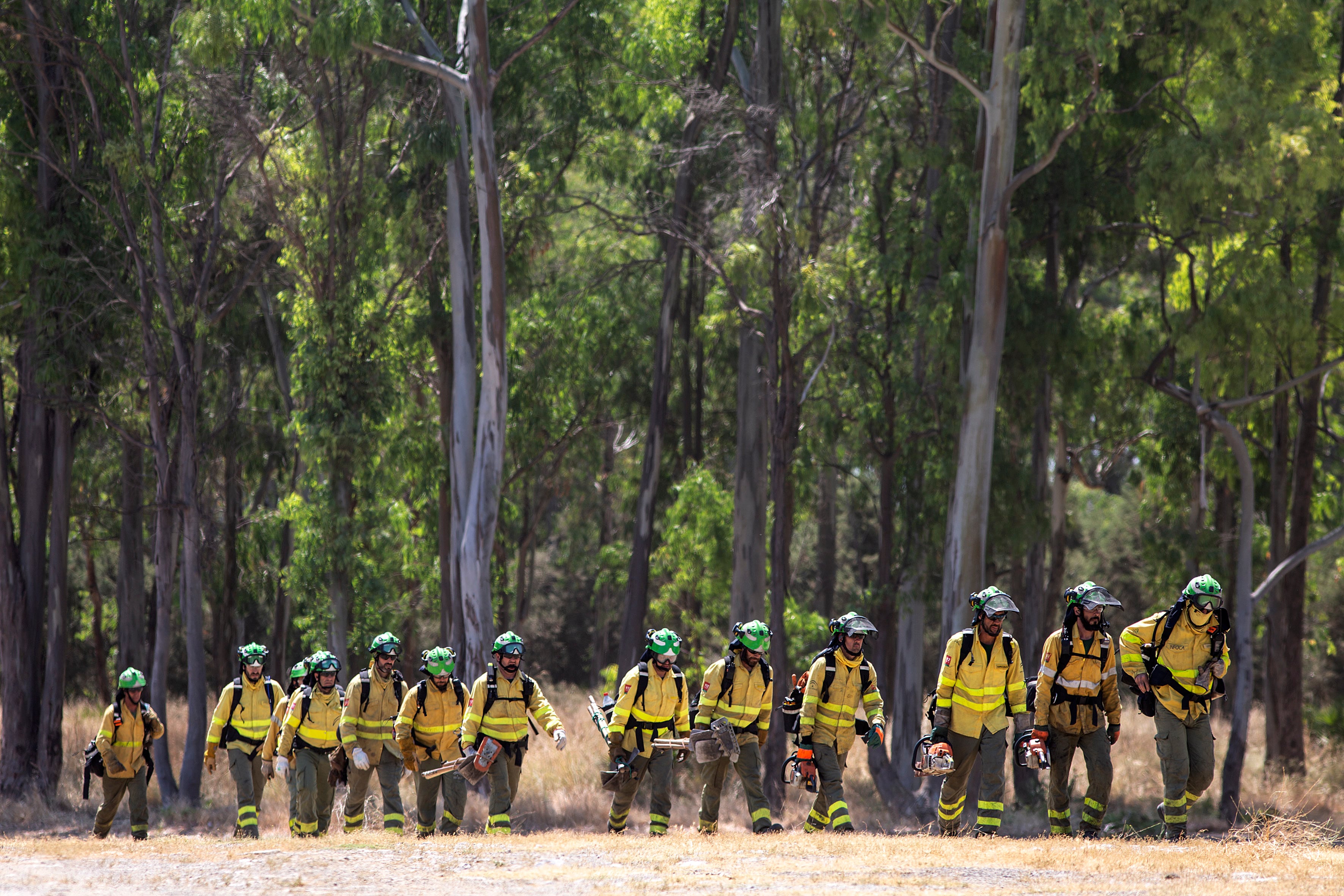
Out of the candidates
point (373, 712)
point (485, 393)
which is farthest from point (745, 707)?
point (485, 393)

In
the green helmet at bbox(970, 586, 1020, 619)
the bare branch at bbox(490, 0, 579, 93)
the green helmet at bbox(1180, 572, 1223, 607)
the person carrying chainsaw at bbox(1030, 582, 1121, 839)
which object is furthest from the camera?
the bare branch at bbox(490, 0, 579, 93)

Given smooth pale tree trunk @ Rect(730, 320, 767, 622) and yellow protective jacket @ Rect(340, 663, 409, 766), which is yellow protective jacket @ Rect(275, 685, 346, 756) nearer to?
yellow protective jacket @ Rect(340, 663, 409, 766)

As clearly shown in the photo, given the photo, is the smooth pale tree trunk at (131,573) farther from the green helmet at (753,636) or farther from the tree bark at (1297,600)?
the tree bark at (1297,600)

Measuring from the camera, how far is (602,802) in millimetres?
20188

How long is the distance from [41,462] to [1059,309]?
51.3ft

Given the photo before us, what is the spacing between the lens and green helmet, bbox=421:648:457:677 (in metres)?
12.6

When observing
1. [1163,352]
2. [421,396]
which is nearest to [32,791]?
[421,396]

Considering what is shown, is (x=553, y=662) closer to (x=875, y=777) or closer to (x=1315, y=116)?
(x=875, y=777)

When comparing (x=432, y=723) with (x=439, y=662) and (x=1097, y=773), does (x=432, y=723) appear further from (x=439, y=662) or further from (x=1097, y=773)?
(x=1097, y=773)

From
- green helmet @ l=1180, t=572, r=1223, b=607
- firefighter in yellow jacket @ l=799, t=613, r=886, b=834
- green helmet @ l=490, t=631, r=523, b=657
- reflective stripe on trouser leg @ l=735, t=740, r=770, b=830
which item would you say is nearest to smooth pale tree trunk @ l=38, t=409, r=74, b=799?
green helmet @ l=490, t=631, r=523, b=657

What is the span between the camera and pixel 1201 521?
22594mm

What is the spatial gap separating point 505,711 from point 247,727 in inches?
137

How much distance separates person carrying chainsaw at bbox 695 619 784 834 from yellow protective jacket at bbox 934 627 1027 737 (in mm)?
1743

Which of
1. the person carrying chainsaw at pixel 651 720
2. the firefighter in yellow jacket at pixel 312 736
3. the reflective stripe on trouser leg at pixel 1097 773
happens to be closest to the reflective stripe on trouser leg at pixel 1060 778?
the reflective stripe on trouser leg at pixel 1097 773
